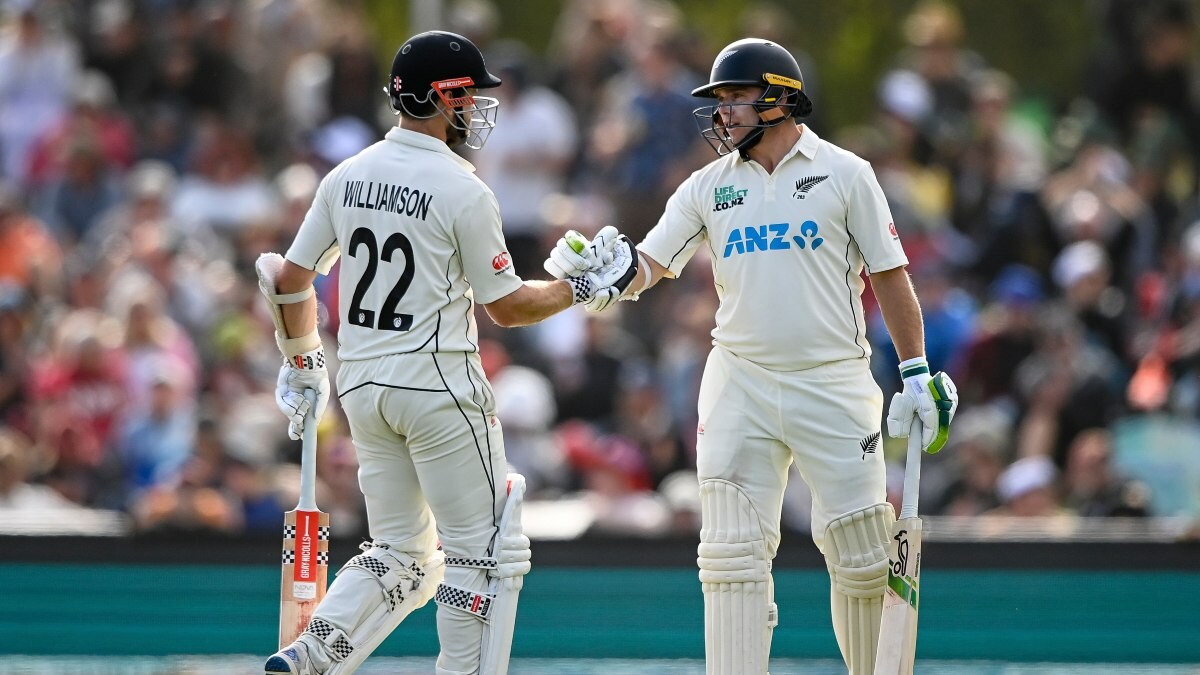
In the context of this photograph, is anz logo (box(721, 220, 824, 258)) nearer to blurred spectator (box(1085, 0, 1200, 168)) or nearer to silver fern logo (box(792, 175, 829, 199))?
silver fern logo (box(792, 175, 829, 199))

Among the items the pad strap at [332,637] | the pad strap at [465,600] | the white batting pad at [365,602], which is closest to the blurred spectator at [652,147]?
the white batting pad at [365,602]

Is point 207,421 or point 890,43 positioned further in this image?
point 890,43

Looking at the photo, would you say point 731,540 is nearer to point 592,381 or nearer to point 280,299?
point 280,299

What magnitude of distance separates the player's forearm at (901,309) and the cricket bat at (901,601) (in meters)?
0.42

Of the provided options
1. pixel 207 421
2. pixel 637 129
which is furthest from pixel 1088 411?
pixel 207 421

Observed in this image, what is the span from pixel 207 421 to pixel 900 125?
17.1ft

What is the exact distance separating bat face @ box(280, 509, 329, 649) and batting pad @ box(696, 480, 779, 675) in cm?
137

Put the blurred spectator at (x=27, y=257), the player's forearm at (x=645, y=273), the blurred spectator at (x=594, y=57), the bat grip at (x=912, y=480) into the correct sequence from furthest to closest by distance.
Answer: the blurred spectator at (x=594, y=57)
the blurred spectator at (x=27, y=257)
the player's forearm at (x=645, y=273)
the bat grip at (x=912, y=480)

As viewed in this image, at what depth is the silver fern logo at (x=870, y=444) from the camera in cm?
663

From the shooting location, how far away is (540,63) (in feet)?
48.7

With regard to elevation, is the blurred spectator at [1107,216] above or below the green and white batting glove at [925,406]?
above

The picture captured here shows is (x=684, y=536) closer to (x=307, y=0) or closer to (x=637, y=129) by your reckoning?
(x=637, y=129)

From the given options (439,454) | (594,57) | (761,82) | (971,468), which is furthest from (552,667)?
(594,57)

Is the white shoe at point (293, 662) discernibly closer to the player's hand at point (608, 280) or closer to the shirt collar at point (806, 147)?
the player's hand at point (608, 280)
